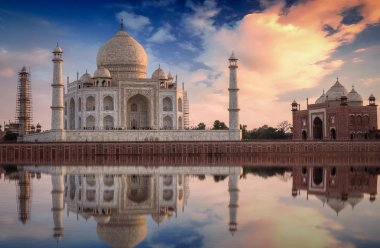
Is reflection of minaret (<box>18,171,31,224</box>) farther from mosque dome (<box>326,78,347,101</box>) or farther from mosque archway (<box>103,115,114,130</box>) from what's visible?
mosque dome (<box>326,78,347,101</box>)

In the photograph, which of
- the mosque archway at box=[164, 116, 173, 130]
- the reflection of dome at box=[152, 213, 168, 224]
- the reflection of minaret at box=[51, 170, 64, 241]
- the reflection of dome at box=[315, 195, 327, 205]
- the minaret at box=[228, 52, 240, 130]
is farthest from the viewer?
the mosque archway at box=[164, 116, 173, 130]

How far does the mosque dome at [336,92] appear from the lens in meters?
44.4

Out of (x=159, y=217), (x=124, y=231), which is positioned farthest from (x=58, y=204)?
(x=124, y=231)

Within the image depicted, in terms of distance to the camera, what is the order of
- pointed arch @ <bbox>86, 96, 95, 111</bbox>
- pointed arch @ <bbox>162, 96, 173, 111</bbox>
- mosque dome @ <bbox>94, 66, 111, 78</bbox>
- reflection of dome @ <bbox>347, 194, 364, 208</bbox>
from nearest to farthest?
reflection of dome @ <bbox>347, 194, 364, 208</bbox> < pointed arch @ <bbox>86, 96, 95, 111</bbox> < mosque dome @ <bbox>94, 66, 111, 78</bbox> < pointed arch @ <bbox>162, 96, 173, 111</bbox>

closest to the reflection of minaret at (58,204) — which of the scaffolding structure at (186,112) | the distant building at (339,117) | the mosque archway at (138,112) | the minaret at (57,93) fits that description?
the minaret at (57,93)

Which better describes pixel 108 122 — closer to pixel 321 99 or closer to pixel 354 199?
pixel 321 99

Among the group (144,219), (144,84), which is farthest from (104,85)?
(144,219)

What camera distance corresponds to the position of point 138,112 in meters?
39.7

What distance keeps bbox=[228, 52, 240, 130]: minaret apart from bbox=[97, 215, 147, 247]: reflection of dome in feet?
91.5

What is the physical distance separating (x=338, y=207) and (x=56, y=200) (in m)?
5.62

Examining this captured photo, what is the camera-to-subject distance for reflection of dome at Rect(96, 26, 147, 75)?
40.2 m

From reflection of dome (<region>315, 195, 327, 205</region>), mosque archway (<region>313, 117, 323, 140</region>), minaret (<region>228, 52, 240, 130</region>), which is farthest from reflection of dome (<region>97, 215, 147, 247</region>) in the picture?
mosque archway (<region>313, 117, 323, 140</region>)

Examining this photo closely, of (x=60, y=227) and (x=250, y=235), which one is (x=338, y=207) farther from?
(x=60, y=227)

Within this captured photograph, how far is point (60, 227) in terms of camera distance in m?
7.36
